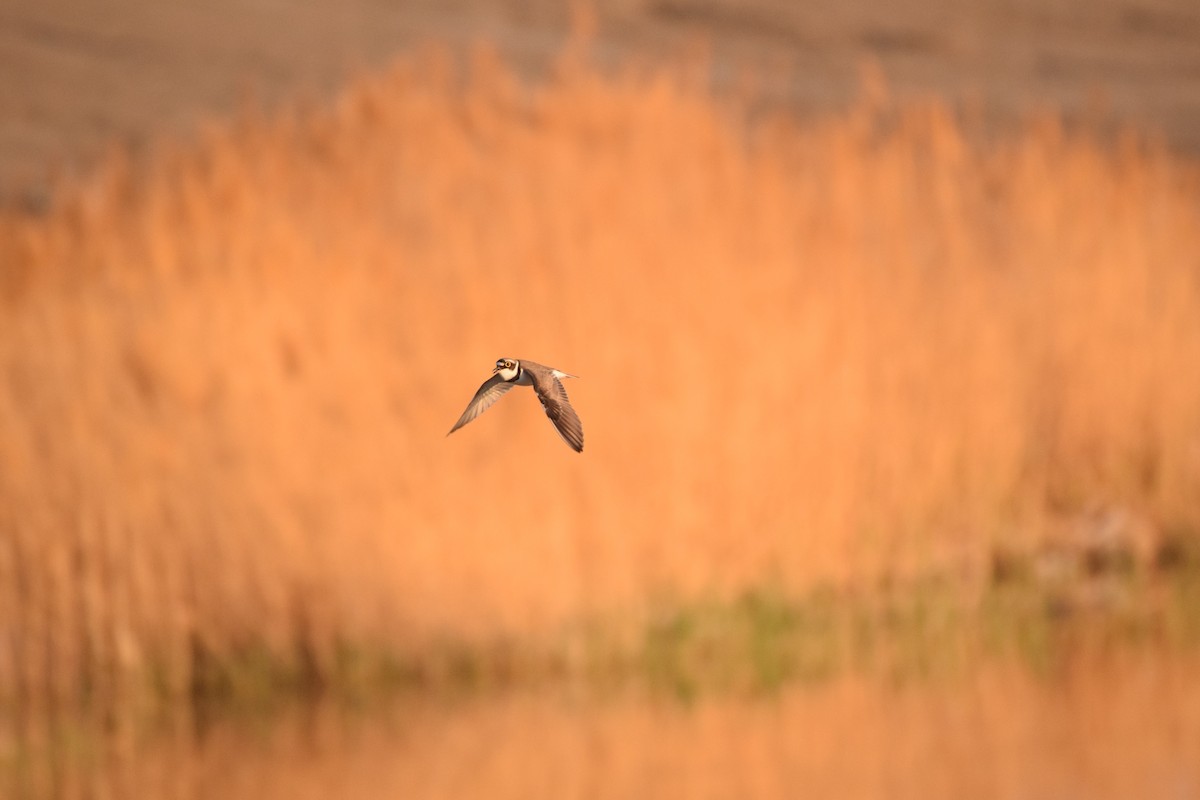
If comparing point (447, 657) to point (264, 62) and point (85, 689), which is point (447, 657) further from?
point (264, 62)

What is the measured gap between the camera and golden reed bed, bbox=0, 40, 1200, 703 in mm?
5391

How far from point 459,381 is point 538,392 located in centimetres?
361

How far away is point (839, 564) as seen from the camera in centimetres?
602

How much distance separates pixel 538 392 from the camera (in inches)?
71.6

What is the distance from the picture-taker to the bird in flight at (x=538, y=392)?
69.4 inches

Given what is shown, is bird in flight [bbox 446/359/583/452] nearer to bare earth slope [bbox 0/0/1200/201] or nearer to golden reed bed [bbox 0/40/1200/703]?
golden reed bed [bbox 0/40/1200/703]

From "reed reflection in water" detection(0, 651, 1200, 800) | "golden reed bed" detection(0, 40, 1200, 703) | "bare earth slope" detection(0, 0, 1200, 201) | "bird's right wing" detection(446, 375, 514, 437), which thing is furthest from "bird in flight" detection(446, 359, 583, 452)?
"bare earth slope" detection(0, 0, 1200, 201)

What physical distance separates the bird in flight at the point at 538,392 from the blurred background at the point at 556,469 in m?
3.09

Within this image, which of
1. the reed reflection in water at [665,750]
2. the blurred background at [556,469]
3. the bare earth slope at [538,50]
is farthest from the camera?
the bare earth slope at [538,50]

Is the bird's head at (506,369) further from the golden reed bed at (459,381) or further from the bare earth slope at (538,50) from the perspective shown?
the bare earth slope at (538,50)

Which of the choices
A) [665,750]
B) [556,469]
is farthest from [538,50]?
[665,750]

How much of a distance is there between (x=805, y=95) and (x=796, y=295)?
405cm

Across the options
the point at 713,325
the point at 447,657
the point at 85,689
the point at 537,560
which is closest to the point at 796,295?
the point at 713,325

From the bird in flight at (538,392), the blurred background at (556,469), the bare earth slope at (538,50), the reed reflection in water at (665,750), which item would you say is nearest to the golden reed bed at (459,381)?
the blurred background at (556,469)
